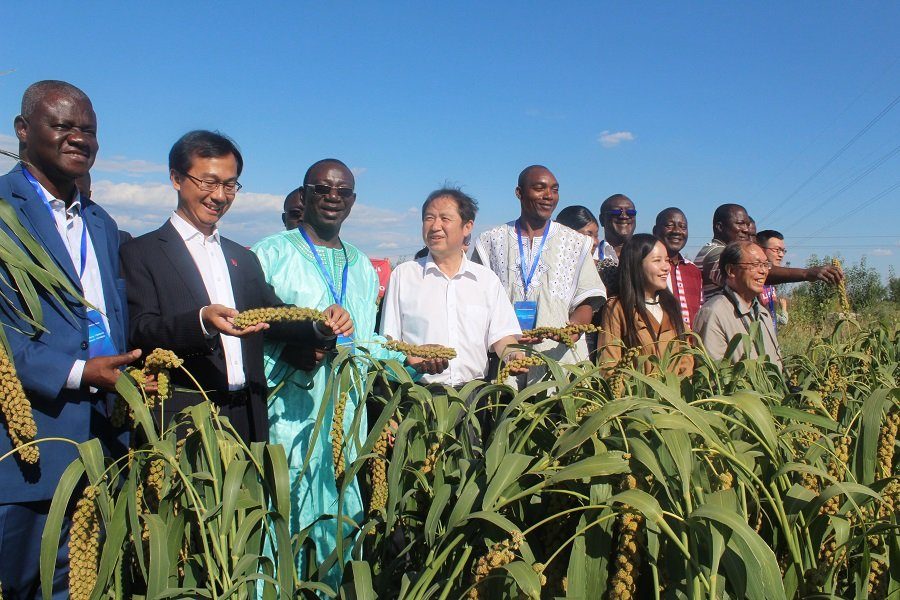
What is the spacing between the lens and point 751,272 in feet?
13.0

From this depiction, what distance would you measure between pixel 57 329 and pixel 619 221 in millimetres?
4191

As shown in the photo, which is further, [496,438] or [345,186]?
[345,186]

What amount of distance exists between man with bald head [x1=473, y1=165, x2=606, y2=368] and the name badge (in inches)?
93.5

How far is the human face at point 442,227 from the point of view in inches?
137

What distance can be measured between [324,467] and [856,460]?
1.89m

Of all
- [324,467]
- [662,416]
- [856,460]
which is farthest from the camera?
[324,467]

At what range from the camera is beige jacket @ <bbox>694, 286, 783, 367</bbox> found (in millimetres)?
3824

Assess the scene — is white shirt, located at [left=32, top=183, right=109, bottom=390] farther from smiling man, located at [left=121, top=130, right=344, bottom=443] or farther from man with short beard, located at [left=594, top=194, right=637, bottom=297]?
man with short beard, located at [left=594, top=194, right=637, bottom=297]

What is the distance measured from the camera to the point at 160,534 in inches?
55.1

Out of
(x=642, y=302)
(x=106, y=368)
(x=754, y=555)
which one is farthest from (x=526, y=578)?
(x=642, y=302)

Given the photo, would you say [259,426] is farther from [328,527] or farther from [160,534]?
[160,534]

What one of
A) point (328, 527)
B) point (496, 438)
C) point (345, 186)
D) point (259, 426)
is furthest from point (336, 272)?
point (496, 438)

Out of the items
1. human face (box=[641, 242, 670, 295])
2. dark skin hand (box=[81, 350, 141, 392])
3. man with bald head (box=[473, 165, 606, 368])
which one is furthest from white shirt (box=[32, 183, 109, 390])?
human face (box=[641, 242, 670, 295])

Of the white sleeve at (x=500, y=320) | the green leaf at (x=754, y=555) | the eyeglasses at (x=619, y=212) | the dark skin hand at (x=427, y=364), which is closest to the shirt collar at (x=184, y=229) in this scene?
the dark skin hand at (x=427, y=364)
